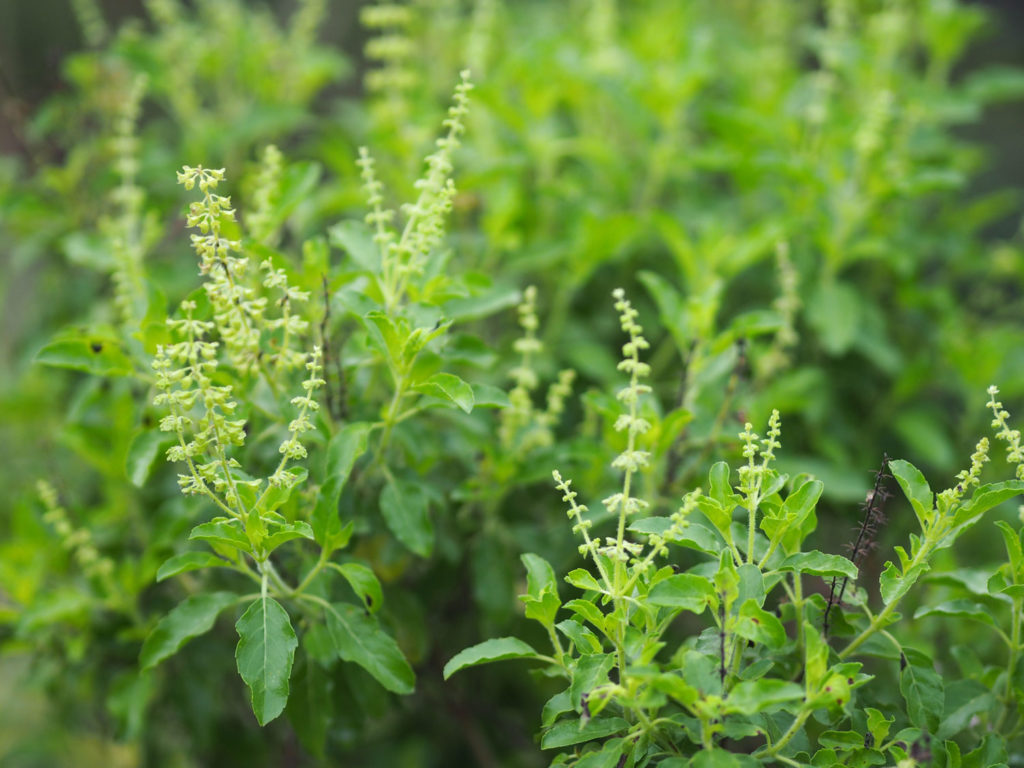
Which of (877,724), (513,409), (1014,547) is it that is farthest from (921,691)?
(513,409)

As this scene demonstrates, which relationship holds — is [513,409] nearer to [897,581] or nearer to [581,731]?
[581,731]

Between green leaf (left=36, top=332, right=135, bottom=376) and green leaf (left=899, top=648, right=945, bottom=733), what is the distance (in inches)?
61.3

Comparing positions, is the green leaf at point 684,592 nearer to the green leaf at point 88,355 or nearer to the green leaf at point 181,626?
the green leaf at point 181,626

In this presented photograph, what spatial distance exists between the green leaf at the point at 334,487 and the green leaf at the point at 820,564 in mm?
749

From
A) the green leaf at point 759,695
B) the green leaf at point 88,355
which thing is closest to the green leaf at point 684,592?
the green leaf at point 759,695

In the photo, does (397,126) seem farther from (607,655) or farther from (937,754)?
(937,754)

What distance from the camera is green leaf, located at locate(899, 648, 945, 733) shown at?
1532 millimetres

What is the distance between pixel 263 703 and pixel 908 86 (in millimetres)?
2903

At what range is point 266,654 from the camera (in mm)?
1466

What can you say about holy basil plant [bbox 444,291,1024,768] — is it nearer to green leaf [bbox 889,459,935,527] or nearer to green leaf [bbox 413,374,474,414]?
green leaf [bbox 889,459,935,527]

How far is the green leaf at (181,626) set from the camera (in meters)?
1.63

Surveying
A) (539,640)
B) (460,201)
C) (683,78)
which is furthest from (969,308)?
(539,640)

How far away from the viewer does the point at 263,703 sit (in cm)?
142

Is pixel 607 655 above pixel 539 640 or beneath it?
above
